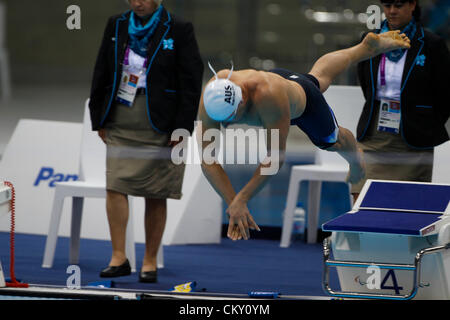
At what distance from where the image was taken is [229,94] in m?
3.51

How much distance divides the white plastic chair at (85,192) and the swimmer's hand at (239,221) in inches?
50.8

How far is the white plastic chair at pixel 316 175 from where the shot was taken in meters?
4.09

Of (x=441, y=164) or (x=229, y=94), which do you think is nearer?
(x=229, y=94)

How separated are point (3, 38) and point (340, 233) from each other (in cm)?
629

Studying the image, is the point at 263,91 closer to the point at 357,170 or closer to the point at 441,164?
the point at 357,170

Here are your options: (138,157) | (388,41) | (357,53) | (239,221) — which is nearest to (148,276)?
(138,157)

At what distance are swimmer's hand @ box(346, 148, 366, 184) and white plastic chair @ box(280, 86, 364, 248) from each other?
0.42 feet

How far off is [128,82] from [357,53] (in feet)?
3.71

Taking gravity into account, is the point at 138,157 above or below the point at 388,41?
below

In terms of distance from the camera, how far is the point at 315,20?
464 cm

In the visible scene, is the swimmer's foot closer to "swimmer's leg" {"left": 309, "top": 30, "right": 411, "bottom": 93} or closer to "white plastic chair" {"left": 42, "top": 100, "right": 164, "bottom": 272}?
"swimmer's leg" {"left": 309, "top": 30, "right": 411, "bottom": 93}

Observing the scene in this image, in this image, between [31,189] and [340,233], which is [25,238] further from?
[340,233]
